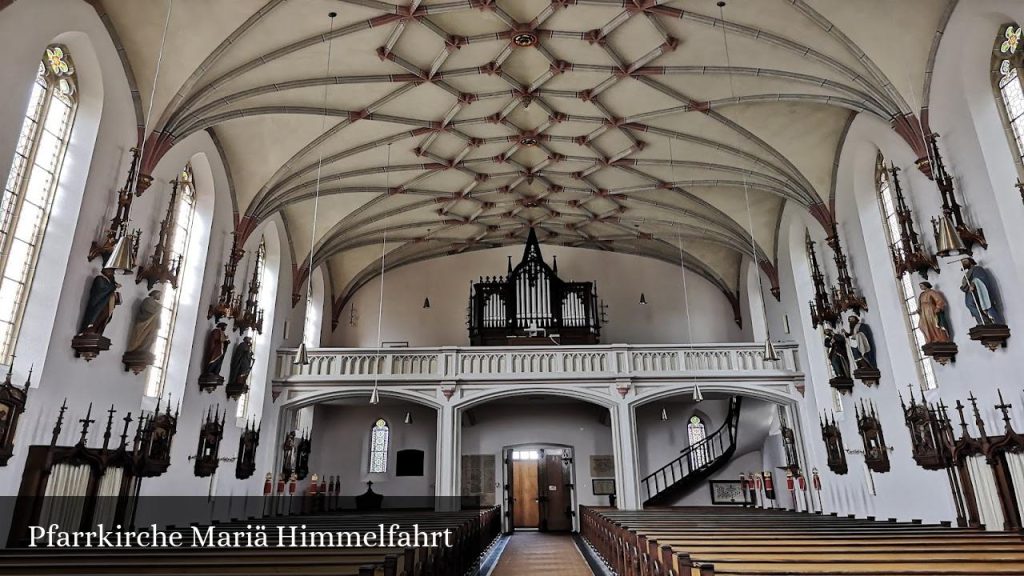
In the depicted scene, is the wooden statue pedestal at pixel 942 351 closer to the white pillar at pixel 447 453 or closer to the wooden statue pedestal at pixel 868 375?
the wooden statue pedestal at pixel 868 375

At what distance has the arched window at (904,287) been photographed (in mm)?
11211

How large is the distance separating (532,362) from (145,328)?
927 cm

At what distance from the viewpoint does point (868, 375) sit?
1229 centimetres

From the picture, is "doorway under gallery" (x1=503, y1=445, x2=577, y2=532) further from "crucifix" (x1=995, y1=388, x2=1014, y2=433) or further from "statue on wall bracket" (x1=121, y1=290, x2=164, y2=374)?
"crucifix" (x1=995, y1=388, x2=1014, y2=433)

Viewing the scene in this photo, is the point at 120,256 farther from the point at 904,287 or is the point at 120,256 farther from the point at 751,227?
the point at 751,227

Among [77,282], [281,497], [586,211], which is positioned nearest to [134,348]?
[77,282]

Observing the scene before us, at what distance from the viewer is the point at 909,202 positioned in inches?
437

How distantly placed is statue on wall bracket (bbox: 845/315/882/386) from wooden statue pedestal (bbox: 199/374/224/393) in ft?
41.6

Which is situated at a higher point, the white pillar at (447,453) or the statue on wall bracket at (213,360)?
the statue on wall bracket at (213,360)

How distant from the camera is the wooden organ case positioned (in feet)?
61.4

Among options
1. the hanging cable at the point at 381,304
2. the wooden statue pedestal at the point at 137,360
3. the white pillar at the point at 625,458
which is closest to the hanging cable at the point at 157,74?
the wooden statue pedestal at the point at 137,360

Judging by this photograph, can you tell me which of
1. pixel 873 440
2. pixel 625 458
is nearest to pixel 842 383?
pixel 873 440

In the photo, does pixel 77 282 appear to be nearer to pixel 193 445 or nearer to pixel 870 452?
pixel 193 445

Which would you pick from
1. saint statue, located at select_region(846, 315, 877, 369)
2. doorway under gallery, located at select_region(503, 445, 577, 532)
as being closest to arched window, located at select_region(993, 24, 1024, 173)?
saint statue, located at select_region(846, 315, 877, 369)
